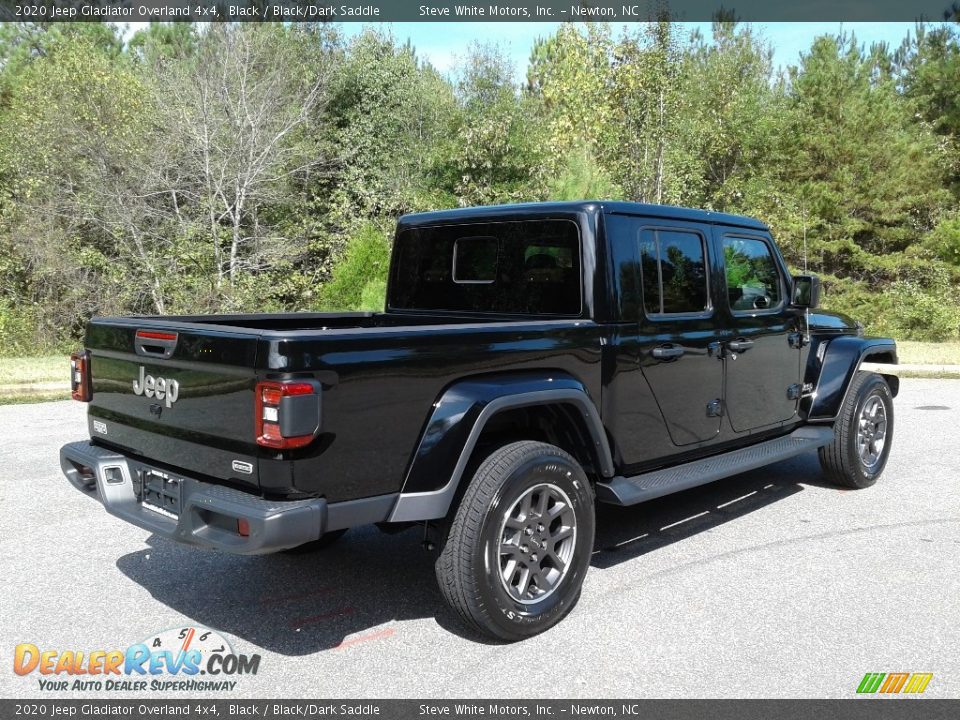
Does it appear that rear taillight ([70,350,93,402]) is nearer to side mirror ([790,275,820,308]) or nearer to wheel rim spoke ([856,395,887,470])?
side mirror ([790,275,820,308])

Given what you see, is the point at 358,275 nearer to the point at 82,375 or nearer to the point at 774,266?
the point at 774,266

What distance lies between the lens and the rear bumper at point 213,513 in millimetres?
3080

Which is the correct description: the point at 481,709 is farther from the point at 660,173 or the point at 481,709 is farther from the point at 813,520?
the point at 660,173

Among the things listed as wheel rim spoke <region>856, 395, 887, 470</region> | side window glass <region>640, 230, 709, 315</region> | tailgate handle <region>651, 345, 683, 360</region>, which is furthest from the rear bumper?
wheel rim spoke <region>856, 395, 887, 470</region>

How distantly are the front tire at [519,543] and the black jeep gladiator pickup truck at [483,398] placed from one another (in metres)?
0.01

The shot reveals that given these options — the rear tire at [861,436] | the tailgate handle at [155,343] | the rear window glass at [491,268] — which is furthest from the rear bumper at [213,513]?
the rear tire at [861,436]

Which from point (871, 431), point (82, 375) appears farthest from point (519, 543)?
point (871, 431)

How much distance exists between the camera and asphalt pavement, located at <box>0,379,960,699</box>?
3.40 m

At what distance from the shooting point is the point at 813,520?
5.60 m

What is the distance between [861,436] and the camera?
20.7 ft

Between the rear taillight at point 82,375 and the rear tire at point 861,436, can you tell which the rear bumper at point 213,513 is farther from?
the rear tire at point 861,436

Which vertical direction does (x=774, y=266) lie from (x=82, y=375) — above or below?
above

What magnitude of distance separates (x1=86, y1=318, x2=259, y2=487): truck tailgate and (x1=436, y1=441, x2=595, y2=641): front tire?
938 mm

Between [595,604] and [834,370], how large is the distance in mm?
2982
